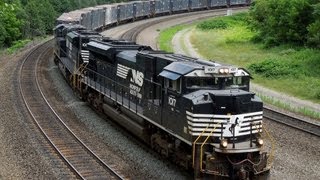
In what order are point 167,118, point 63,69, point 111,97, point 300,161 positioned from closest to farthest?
point 167,118, point 300,161, point 111,97, point 63,69

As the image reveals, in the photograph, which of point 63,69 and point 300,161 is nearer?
point 300,161

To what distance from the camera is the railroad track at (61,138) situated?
14.1m

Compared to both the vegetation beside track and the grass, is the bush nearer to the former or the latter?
the vegetation beside track

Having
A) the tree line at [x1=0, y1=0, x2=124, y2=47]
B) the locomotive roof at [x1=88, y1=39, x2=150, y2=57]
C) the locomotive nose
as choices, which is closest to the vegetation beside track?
the locomotive roof at [x1=88, y1=39, x2=150, y2=57]

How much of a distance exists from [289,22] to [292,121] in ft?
54.5

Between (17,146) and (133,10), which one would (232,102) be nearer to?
(17,146)

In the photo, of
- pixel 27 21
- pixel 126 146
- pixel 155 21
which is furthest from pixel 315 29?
pixel 27 21

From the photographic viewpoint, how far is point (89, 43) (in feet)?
73.0

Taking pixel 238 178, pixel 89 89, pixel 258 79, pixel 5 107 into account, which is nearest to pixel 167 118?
pixel 238 178

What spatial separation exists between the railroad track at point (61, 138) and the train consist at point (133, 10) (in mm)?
14948

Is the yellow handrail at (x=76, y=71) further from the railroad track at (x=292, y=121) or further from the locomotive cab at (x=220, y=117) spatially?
the locomotive cab at (x=220, y=117)

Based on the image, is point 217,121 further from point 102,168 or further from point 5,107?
point 5,107

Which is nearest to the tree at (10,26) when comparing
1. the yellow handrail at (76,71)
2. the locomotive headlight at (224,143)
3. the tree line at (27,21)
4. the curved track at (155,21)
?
the tree line at (27,21)

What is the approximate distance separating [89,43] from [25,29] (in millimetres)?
51710
